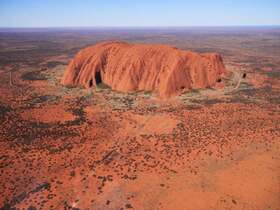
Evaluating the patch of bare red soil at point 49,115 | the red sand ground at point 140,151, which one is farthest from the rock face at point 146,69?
the patch of bare red soil at point 49,115

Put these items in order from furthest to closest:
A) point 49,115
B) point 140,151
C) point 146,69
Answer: point 146,69 < point 49,115 < point 140,151

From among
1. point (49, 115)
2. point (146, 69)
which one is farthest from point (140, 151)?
point (146, 69)

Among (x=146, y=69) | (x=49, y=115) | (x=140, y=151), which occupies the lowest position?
(x=140, y=151)

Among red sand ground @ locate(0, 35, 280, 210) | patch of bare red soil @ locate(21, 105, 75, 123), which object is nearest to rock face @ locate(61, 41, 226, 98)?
red sand ground @ locate(0, 35, 280, 210)

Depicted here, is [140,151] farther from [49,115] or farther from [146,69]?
[146,69]

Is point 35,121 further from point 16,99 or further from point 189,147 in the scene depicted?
point 189,147

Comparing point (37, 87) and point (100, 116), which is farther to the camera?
point (37, 87)

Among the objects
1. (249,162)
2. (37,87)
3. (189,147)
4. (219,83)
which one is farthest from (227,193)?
(37,87)

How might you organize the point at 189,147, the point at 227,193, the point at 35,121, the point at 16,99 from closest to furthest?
Answer: the point at 227,193
the point at 189,147
the point at 35,121
the point at 16,99

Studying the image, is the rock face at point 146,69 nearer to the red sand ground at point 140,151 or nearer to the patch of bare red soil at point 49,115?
the red sand ground at point 140,151
